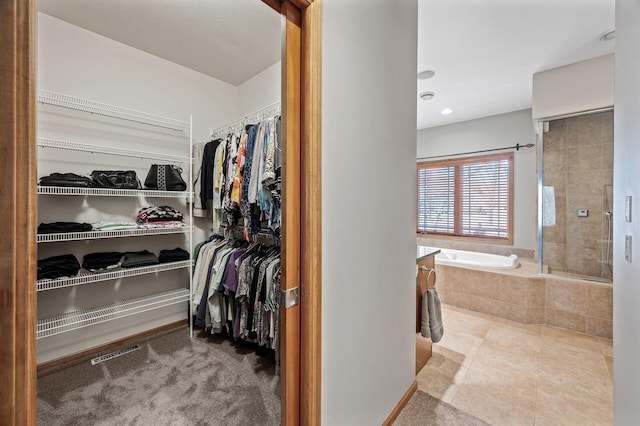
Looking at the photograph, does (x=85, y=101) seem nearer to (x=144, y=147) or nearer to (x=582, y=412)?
(x=144, y=147)

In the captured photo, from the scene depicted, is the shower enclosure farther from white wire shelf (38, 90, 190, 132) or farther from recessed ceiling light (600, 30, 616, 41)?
white wire shelf (38, 90, 190, 132)

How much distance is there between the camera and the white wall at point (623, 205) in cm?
92

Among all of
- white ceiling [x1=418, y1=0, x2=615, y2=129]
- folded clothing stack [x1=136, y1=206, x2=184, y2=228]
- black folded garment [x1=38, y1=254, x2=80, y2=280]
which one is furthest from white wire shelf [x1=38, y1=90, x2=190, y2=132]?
white ceiling [x1=418, y1=0, x2=615, y2=129]

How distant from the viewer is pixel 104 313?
2262 millimetres

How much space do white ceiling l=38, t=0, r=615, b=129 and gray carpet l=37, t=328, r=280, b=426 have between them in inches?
105

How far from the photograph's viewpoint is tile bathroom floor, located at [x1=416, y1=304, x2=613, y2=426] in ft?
5.50

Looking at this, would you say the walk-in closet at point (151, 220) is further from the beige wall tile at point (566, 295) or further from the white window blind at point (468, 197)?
the white window blind at point (468, 197)

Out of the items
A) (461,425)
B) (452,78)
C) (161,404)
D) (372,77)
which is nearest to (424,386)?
(461,425)

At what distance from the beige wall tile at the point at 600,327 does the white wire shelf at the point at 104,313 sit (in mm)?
3886

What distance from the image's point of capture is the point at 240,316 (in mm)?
2213

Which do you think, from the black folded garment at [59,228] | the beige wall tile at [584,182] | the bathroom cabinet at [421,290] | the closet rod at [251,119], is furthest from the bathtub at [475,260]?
the black folded garment at [59,228]

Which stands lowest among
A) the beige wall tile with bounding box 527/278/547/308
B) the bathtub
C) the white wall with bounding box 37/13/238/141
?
the beige wall tile with bounding box 527/278/547/308

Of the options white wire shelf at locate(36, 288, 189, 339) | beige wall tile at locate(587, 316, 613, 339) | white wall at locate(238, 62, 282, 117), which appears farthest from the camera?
white wall at locate(238, 62, 282, 117)

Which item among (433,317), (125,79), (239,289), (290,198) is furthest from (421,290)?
(125,79)
